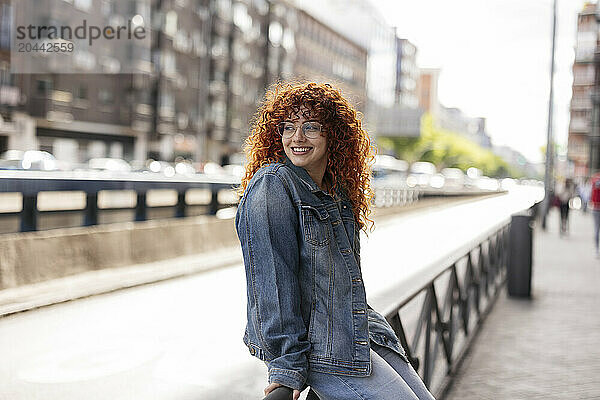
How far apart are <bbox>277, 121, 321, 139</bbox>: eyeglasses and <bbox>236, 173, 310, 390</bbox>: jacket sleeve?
250 mm

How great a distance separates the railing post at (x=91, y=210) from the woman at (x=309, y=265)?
12.0 m

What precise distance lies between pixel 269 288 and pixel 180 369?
14.2ft

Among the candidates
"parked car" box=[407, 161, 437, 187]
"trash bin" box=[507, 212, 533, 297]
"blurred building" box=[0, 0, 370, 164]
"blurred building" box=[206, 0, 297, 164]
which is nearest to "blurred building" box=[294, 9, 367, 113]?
"blurred building" box=[0, 0, 370, 164]

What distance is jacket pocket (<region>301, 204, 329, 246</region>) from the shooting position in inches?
92.1

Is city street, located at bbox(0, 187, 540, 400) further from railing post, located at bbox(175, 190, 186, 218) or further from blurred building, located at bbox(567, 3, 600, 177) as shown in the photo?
blurred building, located at bbox(567, 3, 600, 177)

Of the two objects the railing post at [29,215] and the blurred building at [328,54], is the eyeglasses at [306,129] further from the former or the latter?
the blurred building at [328,54]

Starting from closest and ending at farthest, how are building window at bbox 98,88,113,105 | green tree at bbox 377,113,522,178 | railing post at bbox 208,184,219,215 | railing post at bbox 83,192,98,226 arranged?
1. railing post at bbox 83,192,98,226
2. railing post at bbox 208,184,219,215
3. building window at bbox 98,88,113,105
4. green tree at bbox 377,113,522,178

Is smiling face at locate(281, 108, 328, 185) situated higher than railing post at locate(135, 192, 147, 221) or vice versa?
smiling face at locate(281, 108, 328, 185)

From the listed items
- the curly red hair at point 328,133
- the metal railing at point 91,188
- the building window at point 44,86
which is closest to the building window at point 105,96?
the building window at point 44,86

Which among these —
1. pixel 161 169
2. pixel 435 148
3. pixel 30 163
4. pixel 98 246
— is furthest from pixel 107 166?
pixel 435 148

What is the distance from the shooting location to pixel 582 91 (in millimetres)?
80125

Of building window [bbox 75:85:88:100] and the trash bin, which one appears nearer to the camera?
the trash bin

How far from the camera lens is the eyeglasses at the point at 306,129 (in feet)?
8.28

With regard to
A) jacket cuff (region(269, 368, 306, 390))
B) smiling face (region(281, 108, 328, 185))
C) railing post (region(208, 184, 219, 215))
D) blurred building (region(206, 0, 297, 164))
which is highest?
blurred building (region(206, 0, 297, 164))
